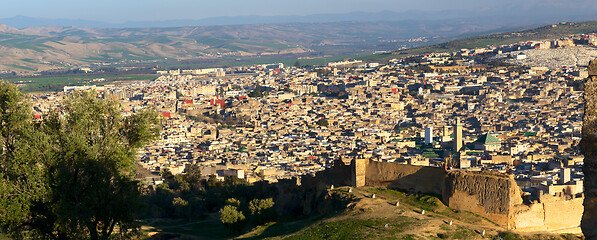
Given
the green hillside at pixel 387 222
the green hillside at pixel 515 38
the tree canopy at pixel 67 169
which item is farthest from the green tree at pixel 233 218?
the green hillside at pixel 515 38

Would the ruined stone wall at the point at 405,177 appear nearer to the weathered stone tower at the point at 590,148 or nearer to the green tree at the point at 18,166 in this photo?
the green tree at the point at 18,166

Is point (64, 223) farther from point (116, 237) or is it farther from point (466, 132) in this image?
point (466, 132)

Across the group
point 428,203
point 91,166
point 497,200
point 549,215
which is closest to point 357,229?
point 428,203

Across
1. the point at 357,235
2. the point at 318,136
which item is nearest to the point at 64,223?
the point at 357,235

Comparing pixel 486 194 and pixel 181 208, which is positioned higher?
pixel 486 194

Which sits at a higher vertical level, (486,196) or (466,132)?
(486,196)

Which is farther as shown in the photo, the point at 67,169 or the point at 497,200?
the point at 497,200

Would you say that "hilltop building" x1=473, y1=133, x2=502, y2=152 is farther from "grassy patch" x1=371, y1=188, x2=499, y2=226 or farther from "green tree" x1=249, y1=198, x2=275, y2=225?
"grassy patch" x1=371, y1=188, x2=499, y2=226

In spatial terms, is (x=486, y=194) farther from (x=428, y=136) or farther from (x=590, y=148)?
(x=428, y=136)
